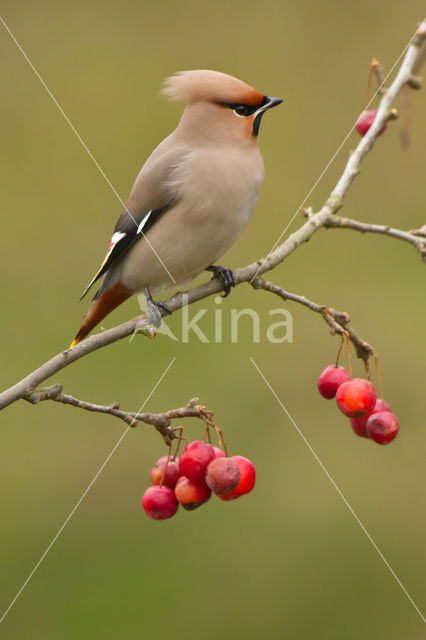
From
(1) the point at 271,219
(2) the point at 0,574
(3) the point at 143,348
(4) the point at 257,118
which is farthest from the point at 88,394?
(4) the point at 257,118

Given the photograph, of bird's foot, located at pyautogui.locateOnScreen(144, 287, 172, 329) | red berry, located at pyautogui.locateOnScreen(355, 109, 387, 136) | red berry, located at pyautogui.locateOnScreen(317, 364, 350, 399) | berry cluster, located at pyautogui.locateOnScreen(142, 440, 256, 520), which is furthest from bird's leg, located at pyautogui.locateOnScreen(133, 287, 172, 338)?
red berry, located at pyautogui.locateOnScreen(355, 109, 387, 136)

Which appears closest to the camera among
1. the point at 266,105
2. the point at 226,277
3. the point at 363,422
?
the point at 363,422

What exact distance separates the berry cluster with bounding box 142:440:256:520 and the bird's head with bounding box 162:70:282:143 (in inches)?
32.7

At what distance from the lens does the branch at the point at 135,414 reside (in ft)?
6.09

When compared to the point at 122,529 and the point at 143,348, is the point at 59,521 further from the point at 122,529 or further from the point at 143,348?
the point at 143,348

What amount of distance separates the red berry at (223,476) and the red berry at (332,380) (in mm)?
334

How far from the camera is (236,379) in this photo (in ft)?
13.9

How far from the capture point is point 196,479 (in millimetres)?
1947

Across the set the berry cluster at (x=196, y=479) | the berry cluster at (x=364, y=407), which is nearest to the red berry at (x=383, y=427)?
the berry cluster at (x=364, y=407)

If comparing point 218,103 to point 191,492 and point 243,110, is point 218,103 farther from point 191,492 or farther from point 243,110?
point 191,492

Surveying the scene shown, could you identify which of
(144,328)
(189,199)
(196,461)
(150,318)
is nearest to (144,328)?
(144,328)

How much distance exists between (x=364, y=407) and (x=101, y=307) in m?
0.76

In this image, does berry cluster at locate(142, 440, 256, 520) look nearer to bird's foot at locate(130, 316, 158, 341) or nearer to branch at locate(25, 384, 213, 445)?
branch at locate(25, 384, 213, 445)

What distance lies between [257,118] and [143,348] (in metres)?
2.03
